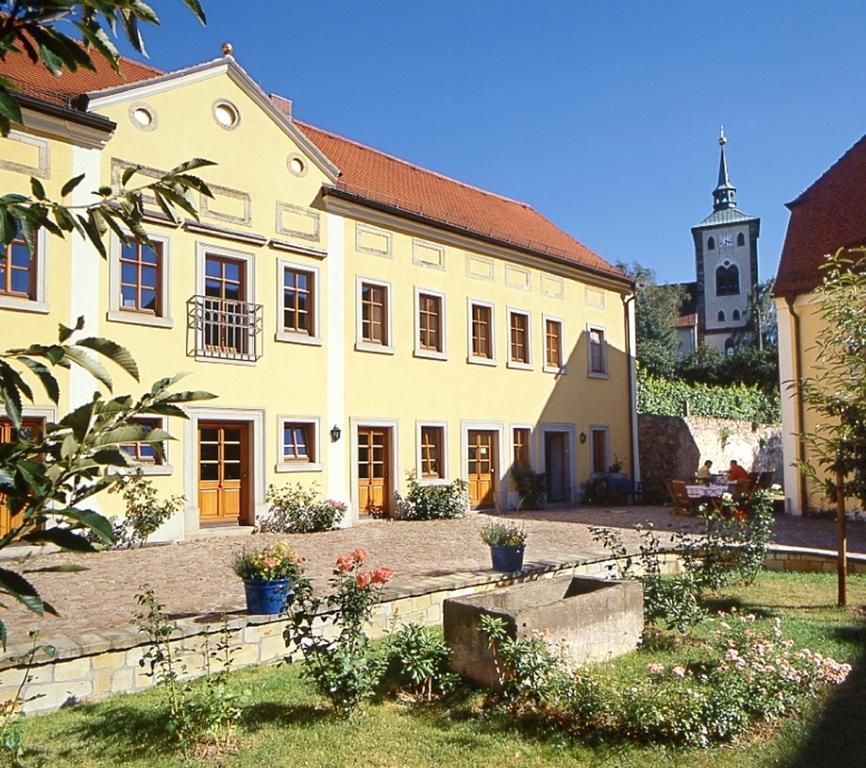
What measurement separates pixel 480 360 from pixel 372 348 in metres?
3.48

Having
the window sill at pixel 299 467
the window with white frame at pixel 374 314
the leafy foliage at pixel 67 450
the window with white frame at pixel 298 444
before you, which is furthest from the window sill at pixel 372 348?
the leafy foliage at pixel 67 450

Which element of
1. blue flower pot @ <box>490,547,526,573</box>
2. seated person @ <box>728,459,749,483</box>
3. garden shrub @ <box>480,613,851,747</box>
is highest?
seated person @ <box>728,459,749,483</box>

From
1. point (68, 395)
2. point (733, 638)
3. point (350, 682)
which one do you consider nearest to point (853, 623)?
point (733, 638)

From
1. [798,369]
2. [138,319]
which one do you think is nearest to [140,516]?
[138,319]

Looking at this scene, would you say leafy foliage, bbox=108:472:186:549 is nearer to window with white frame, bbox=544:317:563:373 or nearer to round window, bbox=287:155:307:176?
round window, bbox=287:155:307:176

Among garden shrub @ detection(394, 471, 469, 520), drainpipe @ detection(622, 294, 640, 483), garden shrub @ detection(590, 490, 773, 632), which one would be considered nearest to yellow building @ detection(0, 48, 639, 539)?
garden shrub @ detection(394, 471, 469, 520)

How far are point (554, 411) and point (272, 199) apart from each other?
31.8ft

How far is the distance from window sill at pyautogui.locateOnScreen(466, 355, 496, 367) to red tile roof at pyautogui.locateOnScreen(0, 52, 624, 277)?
3.04 meters

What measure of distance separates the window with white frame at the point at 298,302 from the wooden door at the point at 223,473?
7.05 feet

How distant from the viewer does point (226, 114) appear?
14430 mm

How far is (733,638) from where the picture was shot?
20.1ft

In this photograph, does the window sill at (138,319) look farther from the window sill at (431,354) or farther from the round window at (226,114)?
the window sill at (431,354)

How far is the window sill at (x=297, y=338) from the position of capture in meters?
14.7

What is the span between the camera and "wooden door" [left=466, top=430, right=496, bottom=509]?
18594 mm
